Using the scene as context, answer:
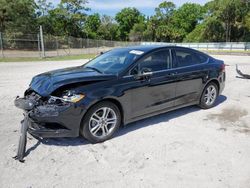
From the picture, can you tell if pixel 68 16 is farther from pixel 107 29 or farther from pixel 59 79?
pixel 59 79

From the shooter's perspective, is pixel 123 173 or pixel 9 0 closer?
pixel 123 173

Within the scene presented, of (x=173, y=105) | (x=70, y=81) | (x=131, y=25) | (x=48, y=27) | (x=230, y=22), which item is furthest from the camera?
(x=131, y=25)

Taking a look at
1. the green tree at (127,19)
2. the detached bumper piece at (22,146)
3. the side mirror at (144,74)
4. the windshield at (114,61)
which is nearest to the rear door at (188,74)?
the side mirror at (144,74)

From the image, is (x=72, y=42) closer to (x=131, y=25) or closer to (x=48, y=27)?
(x=48, y=27)

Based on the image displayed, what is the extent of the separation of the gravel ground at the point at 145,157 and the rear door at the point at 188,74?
1.68ft

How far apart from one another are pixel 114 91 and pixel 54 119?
41.8 inches

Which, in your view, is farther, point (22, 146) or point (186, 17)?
point (186, 17)

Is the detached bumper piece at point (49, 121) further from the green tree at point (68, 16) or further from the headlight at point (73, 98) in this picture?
the green tree at point (68, 16)

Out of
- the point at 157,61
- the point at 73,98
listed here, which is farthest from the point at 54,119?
the point at 157,61

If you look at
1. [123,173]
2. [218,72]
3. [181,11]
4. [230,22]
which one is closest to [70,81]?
[123,173]

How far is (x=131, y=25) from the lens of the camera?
305ft

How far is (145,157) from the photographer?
3.62m

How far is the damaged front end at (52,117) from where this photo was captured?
3592 mm

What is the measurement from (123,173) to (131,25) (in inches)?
3696
